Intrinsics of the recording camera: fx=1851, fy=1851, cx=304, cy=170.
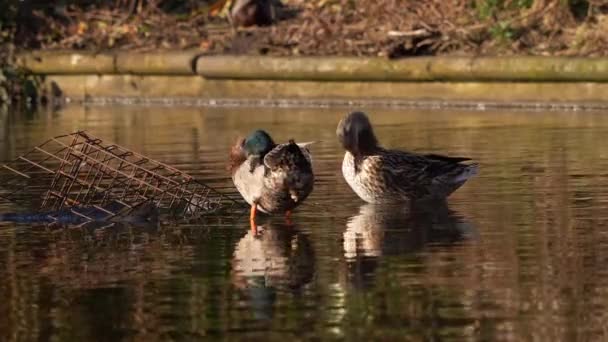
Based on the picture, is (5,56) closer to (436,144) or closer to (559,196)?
(436,144)

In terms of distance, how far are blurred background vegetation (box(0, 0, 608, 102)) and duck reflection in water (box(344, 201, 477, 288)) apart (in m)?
12.1

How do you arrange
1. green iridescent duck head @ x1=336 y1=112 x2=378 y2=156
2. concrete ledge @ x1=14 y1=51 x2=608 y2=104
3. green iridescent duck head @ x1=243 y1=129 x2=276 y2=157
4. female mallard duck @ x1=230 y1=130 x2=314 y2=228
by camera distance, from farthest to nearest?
1. concrete ledge @ x1=14 y1=51 x2=608 y2=104
2. green iridescent duck head @ x1=336 y1=112 x2=378 y2=156
3. green iridescent duck head @ x1=243 y1=129 x2=276 y2=157
4. female mallard duck @ x1=230 y1=130 x2=314 y2=228

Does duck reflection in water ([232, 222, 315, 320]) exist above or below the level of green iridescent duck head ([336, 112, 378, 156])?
below

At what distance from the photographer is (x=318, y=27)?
1094 inches

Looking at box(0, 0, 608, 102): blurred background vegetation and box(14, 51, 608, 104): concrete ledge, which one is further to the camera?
box(0, 0, 608, 102): blurred background vegetation

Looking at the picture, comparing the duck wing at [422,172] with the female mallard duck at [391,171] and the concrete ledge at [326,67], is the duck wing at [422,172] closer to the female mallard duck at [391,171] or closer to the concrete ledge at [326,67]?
the female mallard duck at [391,171]

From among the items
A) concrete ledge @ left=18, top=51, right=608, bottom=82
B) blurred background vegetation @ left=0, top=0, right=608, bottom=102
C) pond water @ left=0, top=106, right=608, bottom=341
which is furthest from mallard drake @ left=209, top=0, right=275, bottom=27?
pond water @ left=0, top=106, right=608, bottom=341

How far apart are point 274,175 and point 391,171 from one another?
1.28 metres

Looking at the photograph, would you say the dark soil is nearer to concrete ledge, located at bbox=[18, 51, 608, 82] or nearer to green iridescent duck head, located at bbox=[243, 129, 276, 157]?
concrete ledge, located at bbox=[18, 51, 608, 82]

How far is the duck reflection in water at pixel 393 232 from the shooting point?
33.7ft

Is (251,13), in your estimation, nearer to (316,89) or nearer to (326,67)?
(316,89)

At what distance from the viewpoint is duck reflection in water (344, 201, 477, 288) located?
1027 cm

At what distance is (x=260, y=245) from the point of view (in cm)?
1127

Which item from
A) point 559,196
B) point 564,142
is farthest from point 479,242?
point 564,142
